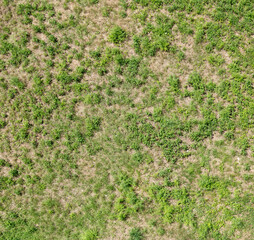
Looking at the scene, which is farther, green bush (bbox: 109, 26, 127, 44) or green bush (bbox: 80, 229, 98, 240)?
green bush (bbox: 109, 26, 127, 44)

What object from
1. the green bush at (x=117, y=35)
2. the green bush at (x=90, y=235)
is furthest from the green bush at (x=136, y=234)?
the green bush at (x=117, y=35)

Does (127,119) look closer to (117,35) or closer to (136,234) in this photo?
(117,35)

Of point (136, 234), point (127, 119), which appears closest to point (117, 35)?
point (127, 119)

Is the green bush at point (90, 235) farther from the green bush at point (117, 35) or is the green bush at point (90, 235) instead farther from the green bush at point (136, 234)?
the green bush at point (117, 35)

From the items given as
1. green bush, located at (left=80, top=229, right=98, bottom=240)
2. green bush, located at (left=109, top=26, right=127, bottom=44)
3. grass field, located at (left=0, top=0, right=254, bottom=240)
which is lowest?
green bush, located at (left=80, top=229, right=98, bottom=240)

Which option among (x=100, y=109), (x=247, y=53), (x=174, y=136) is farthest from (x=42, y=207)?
(x=247, y=53)

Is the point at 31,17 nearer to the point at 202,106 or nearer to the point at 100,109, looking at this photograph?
the point at 100,109

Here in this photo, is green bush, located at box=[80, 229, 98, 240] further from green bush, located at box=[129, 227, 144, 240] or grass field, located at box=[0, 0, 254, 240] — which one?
green bush, located at box=[129, 227, 144, 240]

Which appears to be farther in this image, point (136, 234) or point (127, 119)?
point (127, 119)

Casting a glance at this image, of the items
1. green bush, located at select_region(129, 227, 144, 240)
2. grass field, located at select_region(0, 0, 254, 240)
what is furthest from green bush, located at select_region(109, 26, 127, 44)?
green bush, located at select_region(129, 227, 144, 240)
